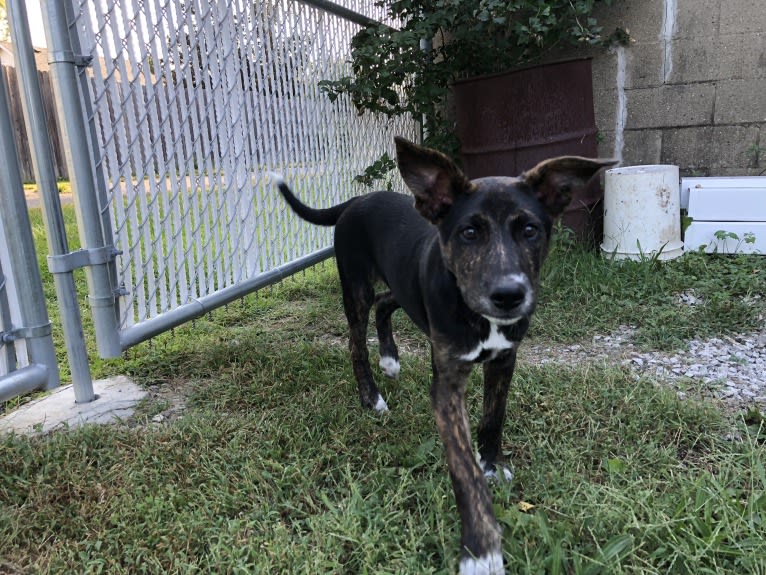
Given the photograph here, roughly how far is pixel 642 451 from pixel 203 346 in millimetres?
2576

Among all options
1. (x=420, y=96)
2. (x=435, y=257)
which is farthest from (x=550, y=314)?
(x=420, y=96)

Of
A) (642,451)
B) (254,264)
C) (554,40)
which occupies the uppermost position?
(554,40)

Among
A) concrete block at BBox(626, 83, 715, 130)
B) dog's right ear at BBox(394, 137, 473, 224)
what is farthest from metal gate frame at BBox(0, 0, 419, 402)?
concrete block at BBox(626, 83, 715, 130)

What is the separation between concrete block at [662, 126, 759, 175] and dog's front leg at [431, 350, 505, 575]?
4491 mm

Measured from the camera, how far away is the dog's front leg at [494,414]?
2293 mm

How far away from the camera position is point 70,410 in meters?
3.00

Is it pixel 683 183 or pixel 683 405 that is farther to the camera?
pixel 683 183

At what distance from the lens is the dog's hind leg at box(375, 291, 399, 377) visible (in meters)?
3.26

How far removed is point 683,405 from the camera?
2.69 meters

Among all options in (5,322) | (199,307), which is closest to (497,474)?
(199,307)

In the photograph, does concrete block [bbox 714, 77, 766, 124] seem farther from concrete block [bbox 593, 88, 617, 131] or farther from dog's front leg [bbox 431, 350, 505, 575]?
dog's front leg [bbox 431, 350, 505, 575]

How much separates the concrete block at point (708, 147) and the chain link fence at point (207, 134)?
10.3ft

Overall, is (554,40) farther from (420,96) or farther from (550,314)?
(550,314)

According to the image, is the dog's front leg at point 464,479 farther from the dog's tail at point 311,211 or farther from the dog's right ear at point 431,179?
the dog's tail at point 311,211
